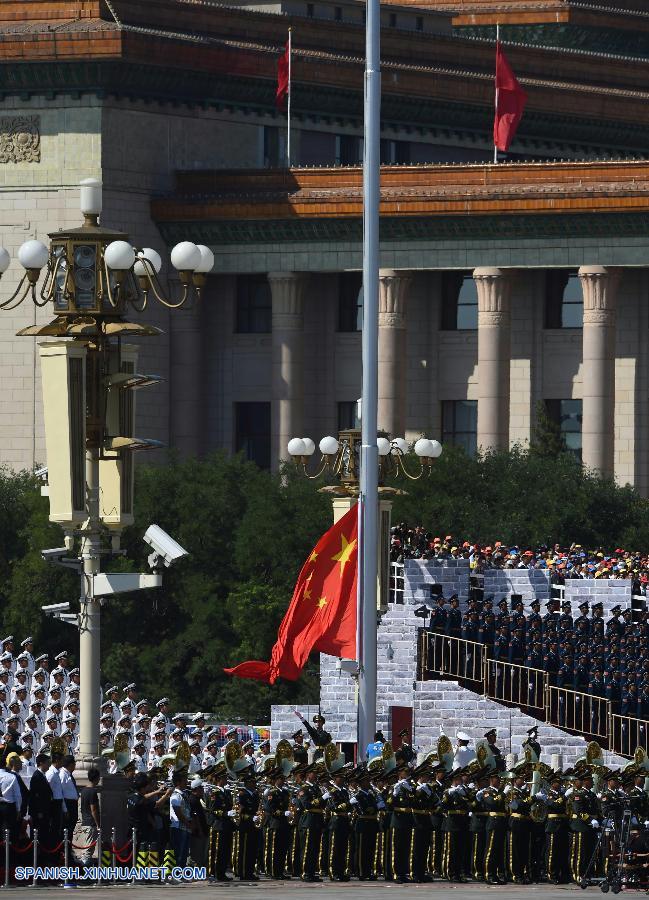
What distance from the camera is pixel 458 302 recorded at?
91.5 metres

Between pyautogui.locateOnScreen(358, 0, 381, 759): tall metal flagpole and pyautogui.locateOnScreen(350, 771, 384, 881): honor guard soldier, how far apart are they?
229 cm

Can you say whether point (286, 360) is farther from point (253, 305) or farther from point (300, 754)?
point (300, 754)

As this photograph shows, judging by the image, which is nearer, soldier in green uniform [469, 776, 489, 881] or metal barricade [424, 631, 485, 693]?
soldier in green uniform [469, 776, 489, 881]

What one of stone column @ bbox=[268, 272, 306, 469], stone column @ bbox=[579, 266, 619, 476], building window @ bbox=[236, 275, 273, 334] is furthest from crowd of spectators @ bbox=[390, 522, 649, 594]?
building window @ bbox=[236, 275, 273, 334]

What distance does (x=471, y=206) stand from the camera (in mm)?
86125

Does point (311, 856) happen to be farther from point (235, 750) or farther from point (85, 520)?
point (85, 520)

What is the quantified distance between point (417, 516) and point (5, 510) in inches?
383

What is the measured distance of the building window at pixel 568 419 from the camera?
88.6 metres

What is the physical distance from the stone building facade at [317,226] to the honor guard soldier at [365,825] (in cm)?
4245

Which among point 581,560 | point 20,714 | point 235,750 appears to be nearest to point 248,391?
point 581,560

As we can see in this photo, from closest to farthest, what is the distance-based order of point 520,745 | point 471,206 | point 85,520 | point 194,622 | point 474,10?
point 85,520 → point 520,745 → point 194,622 → point 471,206 → point 474,10

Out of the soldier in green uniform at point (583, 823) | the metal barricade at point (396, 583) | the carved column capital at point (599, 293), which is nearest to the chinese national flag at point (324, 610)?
the soldier in green uniform at point (583, 823)

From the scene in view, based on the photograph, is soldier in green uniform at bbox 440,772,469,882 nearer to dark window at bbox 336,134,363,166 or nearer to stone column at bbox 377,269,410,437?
stone column at bbox 377,269,410,437

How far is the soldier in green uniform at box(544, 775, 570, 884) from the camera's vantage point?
43.2 m
